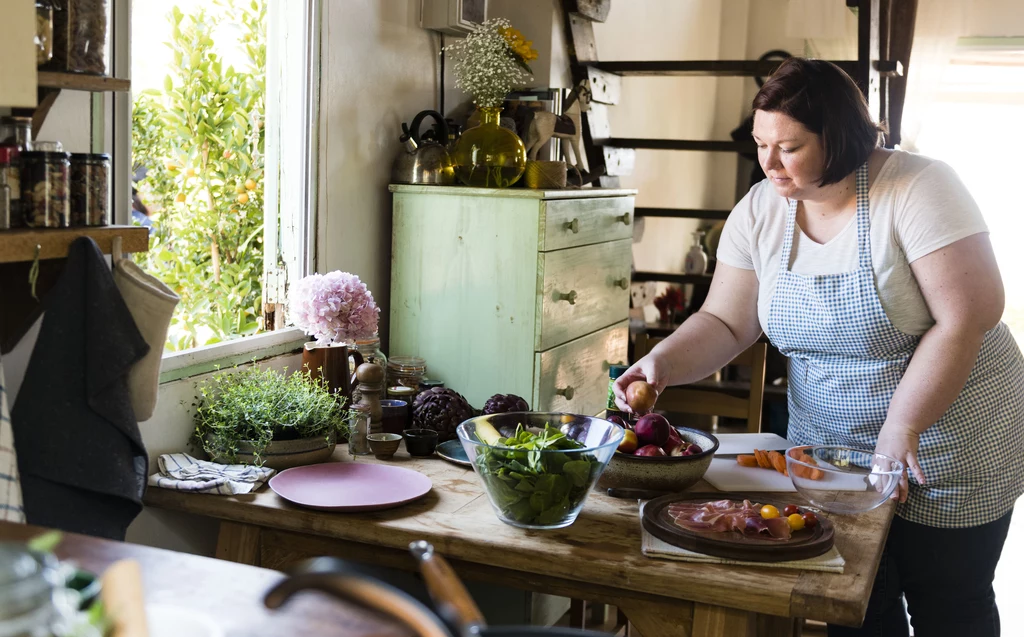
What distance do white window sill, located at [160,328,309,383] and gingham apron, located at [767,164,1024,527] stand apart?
44.3 inches

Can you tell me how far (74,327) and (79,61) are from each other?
391 mm

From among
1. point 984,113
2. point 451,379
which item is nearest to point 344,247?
point 451,379

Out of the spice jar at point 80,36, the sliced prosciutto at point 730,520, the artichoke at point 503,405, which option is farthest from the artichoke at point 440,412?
the spice jar at point 80,36

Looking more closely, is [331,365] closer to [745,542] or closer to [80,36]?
[80,36]

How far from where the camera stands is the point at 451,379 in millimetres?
2568

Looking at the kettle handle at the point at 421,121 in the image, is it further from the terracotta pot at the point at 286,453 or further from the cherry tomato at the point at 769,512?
the cherry tomato at the point at 769,512

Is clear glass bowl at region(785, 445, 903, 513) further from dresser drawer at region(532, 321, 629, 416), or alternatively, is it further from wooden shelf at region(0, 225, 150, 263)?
wooden shelf at region(0, 225, 150, 263)

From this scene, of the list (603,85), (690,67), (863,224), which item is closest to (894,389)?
(863,224)

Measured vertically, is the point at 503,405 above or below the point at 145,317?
below

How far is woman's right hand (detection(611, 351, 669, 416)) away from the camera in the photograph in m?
2.00

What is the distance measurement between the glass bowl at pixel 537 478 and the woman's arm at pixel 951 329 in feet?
1.91

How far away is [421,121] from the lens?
273 cm

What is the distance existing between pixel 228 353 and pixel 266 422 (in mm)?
254

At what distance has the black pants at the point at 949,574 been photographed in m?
1.95
